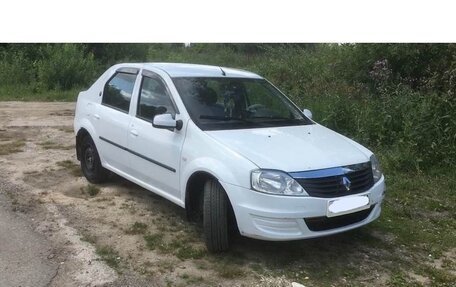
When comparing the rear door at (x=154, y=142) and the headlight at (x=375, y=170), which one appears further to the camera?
the rear door at (x=154, y=142)

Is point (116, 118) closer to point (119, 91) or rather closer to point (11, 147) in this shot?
point (119, 91)

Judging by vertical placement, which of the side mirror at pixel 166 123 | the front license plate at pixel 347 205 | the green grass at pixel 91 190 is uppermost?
the side mirror at pixel 166 123

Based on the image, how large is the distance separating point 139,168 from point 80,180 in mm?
1553

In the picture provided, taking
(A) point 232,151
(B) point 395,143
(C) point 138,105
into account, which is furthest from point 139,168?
(B) point 395,143

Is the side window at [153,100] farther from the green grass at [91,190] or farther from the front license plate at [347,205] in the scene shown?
the front license plate at [347,205]

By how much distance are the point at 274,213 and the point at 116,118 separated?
7.83ft

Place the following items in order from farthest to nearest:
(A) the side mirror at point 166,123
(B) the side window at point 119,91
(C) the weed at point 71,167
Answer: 1. (C) the weed at point 71,167
2. (B) the side window at point 119,91
3. (A) the side mirror at point 166,123

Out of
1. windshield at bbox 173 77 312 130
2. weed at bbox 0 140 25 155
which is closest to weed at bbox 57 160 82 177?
weed at bbox 0 140 25 155

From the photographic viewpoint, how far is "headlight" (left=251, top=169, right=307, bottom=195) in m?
3.63

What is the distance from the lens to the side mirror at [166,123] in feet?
14.1

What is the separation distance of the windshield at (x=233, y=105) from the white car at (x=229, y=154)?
1 cm

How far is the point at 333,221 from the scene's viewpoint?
3793 millimetres

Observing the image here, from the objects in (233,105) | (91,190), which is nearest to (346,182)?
(233,105)

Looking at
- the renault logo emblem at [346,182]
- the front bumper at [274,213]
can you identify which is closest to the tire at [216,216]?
the front bumper at [274,213]
